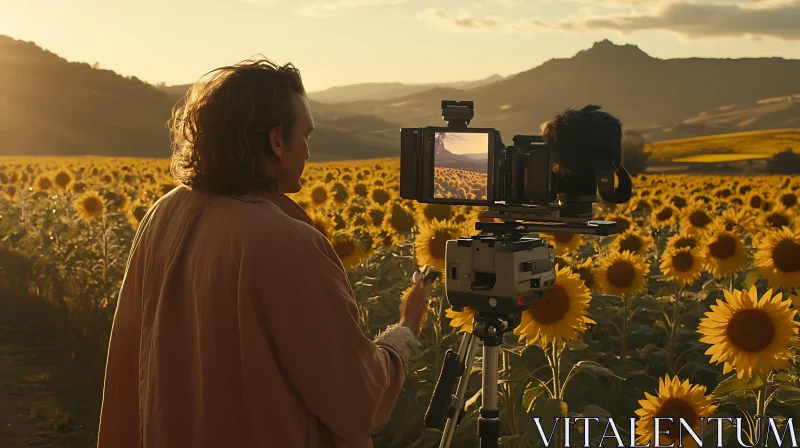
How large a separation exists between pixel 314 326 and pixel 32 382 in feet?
16.7

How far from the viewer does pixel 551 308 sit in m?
3.59

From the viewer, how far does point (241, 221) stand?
1924 millimetres

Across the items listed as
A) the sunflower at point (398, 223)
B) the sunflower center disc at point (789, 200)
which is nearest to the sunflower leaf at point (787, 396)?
the sunflower at point (398, 223)

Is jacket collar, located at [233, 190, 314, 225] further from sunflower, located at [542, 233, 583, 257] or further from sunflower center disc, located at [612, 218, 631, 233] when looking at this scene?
sunflower center disc, located at [612, 218, 631, 233]

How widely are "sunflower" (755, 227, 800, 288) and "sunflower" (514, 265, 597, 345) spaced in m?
1.76

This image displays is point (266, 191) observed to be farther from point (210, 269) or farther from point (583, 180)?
point (583, 180)

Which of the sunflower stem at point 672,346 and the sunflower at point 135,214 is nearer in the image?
the sunflower stem at point 672,346

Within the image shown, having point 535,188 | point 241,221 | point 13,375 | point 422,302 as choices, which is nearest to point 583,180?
point 535,188

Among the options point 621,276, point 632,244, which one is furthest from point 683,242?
point 621,276

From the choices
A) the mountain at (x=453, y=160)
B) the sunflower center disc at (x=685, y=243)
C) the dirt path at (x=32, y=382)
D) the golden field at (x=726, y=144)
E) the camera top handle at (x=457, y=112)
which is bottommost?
the dirt path at (x=32, y=382)

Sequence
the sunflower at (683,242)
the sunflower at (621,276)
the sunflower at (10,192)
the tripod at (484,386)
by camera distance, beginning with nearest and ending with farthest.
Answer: the tripod at (484,386) → the sunflower at (621,276) → the sunflower at (683,242) → the sunflower at (10,192)

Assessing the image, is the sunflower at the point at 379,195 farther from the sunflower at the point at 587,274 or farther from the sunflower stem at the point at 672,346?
the sunflower at the point at 587,274

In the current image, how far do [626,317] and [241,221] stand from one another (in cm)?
355

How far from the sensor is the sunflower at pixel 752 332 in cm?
328
